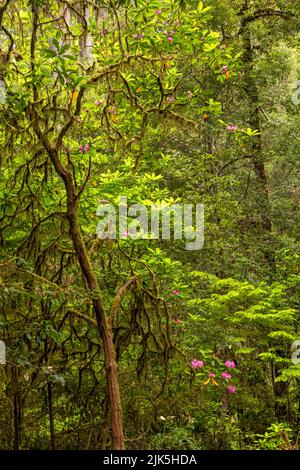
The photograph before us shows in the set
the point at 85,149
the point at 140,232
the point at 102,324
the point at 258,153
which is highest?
the point at 258,153

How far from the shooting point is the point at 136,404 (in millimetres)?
4527

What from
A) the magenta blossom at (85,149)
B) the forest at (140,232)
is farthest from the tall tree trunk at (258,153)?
the magenta blossom at (85,149)

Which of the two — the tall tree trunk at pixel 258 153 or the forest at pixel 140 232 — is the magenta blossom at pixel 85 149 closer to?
the forest at pixel 140 232

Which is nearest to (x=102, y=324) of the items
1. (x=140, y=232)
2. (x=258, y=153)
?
(x=140, y=232)

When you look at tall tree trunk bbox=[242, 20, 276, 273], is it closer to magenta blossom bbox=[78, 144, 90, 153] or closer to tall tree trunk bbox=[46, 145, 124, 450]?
magenta blossom bbox=[78, 144, 90, 153]

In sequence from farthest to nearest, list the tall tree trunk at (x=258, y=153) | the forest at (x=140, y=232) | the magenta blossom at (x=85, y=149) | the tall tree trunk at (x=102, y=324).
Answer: the tall tree trunk at (x=258, y=153)
the magenta blossom at (x=85, y=149)
the forest at (x=140, y=232)
the tall tree trunk at (x=102, y=324)

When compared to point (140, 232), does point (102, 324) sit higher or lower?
lower

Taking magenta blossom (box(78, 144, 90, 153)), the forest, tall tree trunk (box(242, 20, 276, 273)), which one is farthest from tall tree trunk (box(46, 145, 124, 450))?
tall tree trunk (box(242, 20, 276, 273))

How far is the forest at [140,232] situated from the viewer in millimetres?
3391

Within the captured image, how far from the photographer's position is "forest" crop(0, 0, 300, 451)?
3.39m

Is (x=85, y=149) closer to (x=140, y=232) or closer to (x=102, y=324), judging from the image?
(x=140, y=232)

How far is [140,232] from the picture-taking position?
4.41 m

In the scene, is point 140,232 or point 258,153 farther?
point 258,153
